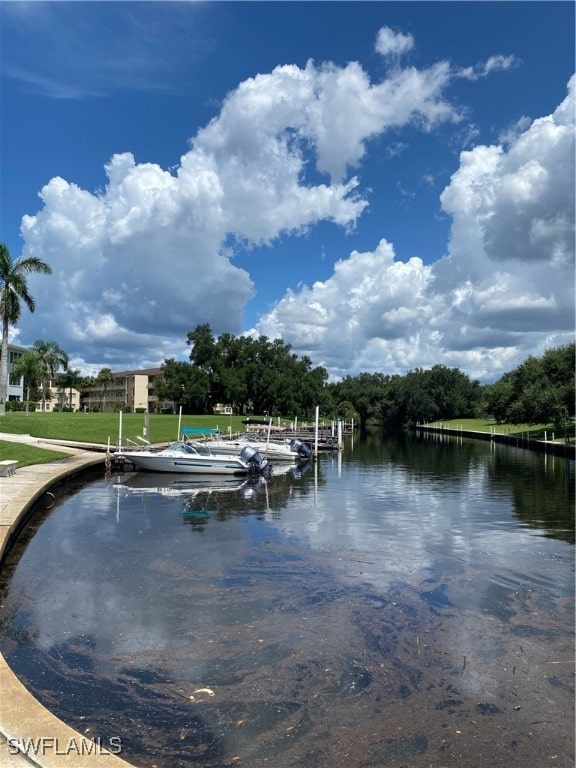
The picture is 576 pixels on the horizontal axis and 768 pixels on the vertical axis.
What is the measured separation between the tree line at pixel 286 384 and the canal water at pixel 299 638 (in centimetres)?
3431

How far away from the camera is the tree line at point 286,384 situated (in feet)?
209

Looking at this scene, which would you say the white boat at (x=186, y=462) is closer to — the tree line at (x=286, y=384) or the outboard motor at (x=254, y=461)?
the outboard motor at (x=254, y=461)

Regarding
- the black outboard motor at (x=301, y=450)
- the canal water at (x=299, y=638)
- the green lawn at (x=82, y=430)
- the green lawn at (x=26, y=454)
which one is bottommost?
the canal water at (x=299, y=638)

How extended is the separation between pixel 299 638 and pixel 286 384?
291ft

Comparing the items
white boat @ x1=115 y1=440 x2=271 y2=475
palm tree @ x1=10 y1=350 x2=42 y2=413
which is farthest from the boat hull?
palm tree @ x1=10 y1=350 x2=42 y2=413

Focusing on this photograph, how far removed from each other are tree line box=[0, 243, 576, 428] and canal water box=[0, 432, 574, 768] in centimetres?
3431

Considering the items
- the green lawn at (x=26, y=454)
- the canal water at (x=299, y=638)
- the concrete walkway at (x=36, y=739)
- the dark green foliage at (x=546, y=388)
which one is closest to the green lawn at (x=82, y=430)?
the green lawn at (x=26, y=454)

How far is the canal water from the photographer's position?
21.6ft

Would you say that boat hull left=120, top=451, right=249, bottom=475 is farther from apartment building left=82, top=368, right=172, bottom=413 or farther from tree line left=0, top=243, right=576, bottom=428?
apartment building left=82, top=368, right=172, bottom=413

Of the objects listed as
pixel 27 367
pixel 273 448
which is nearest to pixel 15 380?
pixel 27 367

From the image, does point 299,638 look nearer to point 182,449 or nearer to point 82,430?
point 182,449

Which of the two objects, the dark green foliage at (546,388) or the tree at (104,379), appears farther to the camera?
the tree at (104,379)

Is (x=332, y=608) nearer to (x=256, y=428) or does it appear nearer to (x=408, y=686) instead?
(x=408, y=686)

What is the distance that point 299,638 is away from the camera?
9289mm
